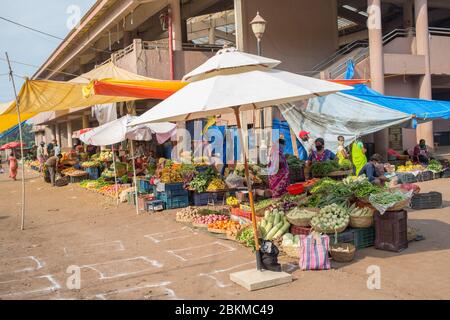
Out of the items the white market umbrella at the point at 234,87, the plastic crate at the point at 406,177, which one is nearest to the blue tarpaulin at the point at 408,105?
the plastic crate at the point at 406,177

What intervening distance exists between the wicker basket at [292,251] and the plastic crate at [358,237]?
51 centimetres

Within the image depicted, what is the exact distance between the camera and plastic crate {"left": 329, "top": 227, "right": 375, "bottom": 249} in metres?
6.14

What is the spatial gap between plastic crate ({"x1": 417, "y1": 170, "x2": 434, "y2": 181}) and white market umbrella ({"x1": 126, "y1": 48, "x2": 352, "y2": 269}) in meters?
9.86

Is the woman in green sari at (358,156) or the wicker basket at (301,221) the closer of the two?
the wicker basket at (301,221)

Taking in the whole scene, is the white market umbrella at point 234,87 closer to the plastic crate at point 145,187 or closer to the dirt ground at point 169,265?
the dirt ground at point 169,265

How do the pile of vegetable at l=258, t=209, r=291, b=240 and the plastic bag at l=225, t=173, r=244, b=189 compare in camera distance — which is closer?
the pile of vegetable at l=258, t=209, r=291, b=240

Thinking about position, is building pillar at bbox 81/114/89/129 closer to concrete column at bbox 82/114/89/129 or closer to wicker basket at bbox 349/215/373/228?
concrete column at bbox 82/114/89/129

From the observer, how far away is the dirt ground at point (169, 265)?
15.9 feet

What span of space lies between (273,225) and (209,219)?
185 centimetres

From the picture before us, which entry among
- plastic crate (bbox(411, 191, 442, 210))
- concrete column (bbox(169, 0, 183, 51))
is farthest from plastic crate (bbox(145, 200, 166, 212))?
concrete column (bbox(169, 0, 183, 51))

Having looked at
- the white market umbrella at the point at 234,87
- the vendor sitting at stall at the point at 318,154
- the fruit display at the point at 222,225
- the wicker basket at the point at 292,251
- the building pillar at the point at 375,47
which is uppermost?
the building pillar at the point at 375,47

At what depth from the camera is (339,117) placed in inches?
514

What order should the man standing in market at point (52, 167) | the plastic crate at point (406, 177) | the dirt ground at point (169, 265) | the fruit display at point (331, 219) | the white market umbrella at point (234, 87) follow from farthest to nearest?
1. the man standing in market at point (52, 167)
2. the plastic crate at point (406, 177)
3. the fruit display at point (331, 219)
4. the dirt ground at point (169, 265)
5. the white market umbrella at point (234, 87)

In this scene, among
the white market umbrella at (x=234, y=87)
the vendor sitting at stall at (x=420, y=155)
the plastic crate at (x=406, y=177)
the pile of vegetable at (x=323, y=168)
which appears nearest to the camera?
the white market umbrella at (x=234, y=87)
